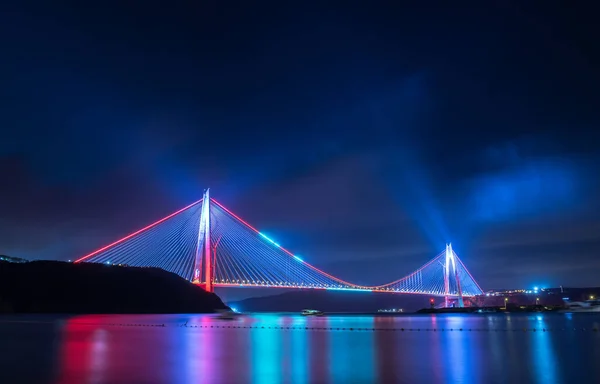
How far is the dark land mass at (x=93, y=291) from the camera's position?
79000mm

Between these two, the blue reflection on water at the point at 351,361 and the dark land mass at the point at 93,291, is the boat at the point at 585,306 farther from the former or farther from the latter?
the blue reflection on water at the point at 351,361

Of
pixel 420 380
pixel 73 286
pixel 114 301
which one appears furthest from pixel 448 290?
pixel 420 380

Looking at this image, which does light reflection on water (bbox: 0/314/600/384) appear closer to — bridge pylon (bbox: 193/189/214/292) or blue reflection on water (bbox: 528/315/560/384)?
blue reflection on water (bbox: 528/315/560/384)

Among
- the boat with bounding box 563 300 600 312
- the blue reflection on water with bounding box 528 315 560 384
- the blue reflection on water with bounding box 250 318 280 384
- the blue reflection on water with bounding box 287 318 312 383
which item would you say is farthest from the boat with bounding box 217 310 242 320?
the boat with bounding box 563 300 600 312

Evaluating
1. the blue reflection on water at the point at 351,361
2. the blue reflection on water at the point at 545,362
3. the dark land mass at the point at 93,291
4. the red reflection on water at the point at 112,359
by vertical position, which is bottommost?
the blue reflection on water at the point at 545,362

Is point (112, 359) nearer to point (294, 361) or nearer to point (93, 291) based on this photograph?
point (294, 361)

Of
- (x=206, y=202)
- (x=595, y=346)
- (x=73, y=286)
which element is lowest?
(x=595, y=346)

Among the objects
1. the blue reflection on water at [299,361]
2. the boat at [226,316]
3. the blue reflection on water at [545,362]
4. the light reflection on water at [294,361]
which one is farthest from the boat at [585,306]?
the blue reflection on water at [299,361]

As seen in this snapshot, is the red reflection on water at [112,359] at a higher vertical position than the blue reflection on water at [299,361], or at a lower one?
higher

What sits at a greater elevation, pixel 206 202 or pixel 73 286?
pixel 206 202

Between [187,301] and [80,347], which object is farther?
[187,301]

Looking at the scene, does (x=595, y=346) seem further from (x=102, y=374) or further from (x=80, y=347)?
(x=80, y=347)

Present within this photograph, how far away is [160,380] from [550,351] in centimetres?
1712

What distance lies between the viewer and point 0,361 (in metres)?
18.2
